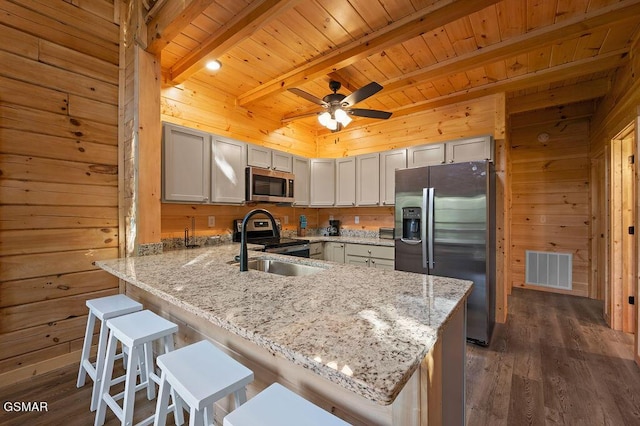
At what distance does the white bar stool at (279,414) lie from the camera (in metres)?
0.83

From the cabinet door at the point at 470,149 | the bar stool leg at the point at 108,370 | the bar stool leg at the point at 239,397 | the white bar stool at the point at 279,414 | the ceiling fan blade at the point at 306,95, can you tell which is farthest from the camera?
the cabinet door at the point at 470,149

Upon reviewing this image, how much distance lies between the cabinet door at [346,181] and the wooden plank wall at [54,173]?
281 centimetres

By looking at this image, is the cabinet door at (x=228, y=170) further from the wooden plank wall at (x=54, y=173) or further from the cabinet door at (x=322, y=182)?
the cabinet door at (x=322, y=182)

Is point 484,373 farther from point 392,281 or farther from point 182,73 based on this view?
point 182,73

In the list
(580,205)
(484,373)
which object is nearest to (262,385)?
(484,373)

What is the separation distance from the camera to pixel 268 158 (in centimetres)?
362

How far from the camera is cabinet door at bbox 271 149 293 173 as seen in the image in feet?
12.1

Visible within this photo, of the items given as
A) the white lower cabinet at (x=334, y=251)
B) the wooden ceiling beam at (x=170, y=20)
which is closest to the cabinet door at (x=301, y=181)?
the white lower cabinet at (x=334, y=251)

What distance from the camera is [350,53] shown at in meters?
2.45

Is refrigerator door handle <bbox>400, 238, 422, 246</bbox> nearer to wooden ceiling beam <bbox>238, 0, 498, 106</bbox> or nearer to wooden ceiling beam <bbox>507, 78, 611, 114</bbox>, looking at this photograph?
wooden ceiling beam <bbox>238, 0, 498, 106</bbox>

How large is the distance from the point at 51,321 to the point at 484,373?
3.51m

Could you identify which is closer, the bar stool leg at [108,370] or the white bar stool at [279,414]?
the white bar stool at [279,414]

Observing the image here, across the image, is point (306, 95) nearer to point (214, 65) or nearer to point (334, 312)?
point (214, 65)

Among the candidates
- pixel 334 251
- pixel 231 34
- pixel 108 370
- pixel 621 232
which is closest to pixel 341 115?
pixel 231 34
